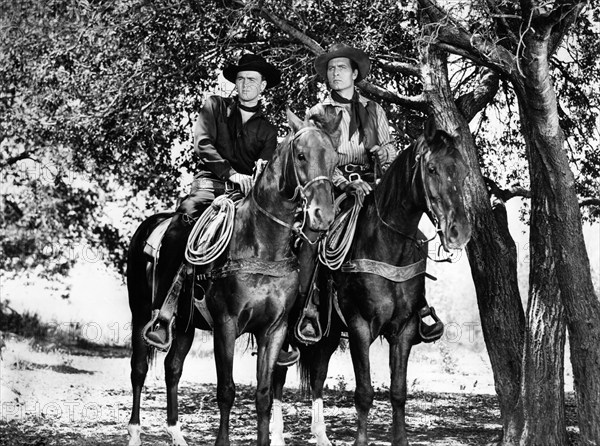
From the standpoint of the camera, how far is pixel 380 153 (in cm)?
758

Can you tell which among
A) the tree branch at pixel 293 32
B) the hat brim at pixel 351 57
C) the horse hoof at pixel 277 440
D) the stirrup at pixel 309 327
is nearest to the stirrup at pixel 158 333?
the stirrup at pixel 309 327

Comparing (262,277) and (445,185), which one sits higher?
(445,185)

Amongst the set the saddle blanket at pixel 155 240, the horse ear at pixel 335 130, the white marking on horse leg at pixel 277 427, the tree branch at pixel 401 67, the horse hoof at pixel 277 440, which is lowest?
the horse hoof at pixel 277 440

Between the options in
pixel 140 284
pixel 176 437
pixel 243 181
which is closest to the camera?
pixel 243 181

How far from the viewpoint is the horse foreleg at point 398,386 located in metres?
6.74

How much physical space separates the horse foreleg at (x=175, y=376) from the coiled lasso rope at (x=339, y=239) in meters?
1.72

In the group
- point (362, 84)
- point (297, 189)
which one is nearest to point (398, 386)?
point (297, 189)

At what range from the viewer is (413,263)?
691 cm

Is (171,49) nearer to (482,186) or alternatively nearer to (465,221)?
(482,186)

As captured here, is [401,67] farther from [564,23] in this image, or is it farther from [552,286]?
[552,286]

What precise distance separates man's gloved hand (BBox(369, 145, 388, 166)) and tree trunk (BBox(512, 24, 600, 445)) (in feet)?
4.95

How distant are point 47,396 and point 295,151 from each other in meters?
9.35

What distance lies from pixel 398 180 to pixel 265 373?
1.91 metres

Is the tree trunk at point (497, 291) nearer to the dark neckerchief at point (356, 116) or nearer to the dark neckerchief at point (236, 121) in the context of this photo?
the dark neckerchief at point (356, 116)
